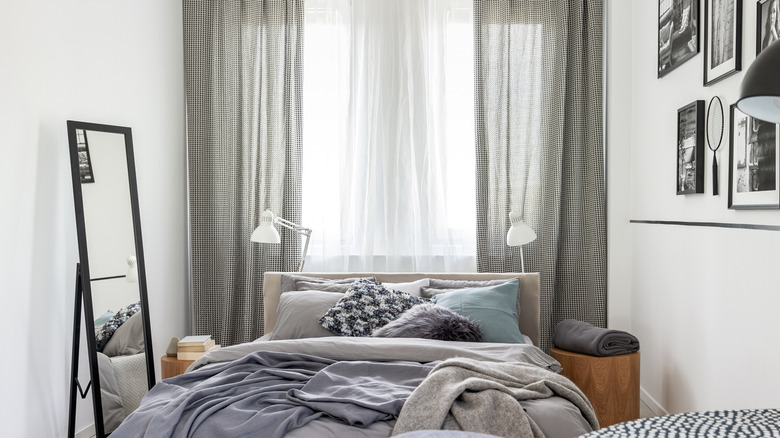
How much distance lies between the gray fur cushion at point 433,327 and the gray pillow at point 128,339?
1.36 meters

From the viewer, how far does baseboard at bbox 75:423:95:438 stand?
3.42 metres

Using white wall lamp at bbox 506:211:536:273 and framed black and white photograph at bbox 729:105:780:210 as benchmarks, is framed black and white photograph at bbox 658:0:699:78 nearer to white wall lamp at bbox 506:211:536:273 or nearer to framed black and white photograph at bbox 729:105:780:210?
framed black and white photograph at bbox 729:105:780:210

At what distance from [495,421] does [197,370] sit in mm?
1338

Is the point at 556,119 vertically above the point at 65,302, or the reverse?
the point at 556,119

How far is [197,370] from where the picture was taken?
281 centimetres

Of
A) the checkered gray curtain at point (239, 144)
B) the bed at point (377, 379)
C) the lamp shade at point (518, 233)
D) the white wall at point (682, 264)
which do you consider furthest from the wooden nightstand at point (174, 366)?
the white wall at point (682, 264)

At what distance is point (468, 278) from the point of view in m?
4.01

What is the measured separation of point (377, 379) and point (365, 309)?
886 mm

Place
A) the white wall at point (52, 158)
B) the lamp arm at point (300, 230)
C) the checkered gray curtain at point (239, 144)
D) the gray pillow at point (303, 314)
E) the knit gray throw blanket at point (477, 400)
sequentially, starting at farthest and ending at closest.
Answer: the checkered gray curtain at point (239, 144), the lamp arm at point (300, 230), the gray pillow at point (303, 314), the white wall at point (52, 158), the knit gray throw blanket at point (477, 400)

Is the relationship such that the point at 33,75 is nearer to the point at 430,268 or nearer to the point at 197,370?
the point at 197,370

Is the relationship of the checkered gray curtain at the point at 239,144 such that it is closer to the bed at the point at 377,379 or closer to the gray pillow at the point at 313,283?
the gray pillow at the point at 313,283

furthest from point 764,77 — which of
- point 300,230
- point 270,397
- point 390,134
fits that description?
point 300,230

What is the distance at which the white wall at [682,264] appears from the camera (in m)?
2.57

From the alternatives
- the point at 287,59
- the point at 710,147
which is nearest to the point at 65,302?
the point at 287,59
